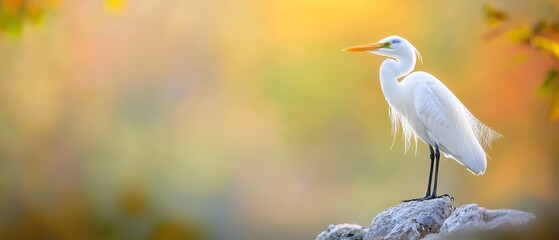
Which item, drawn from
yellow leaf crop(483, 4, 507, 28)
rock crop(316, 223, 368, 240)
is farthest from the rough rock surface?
yellow leaf crop(483, 4, 507, 28)

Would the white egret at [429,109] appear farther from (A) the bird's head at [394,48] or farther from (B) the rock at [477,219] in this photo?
(B) the rock at [477,219]

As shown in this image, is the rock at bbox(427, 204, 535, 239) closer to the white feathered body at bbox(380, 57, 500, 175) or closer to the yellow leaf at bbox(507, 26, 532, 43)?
the white feathered body at bbox(380, 57, 500, 175)

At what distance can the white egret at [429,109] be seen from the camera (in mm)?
3000

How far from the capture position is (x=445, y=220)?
2.60m

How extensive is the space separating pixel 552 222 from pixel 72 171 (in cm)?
442

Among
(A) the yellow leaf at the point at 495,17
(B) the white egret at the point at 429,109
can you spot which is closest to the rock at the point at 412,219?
(B) the white egret at the point at 429,109

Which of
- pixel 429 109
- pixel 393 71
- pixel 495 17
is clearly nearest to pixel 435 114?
pixel 429 109

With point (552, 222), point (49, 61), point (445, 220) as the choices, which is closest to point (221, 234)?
point (49, 61)

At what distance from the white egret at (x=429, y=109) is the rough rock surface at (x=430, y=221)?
0.29m

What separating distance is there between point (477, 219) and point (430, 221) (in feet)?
0.67

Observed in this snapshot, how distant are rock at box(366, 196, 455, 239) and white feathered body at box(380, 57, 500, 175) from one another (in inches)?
11.5

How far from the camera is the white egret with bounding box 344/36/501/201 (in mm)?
3000

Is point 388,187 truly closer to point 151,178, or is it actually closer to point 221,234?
point 221,234

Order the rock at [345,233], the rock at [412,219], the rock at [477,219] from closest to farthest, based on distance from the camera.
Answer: the rock at [477,219]
the rock at [412,219]
the rock at [345,233]
